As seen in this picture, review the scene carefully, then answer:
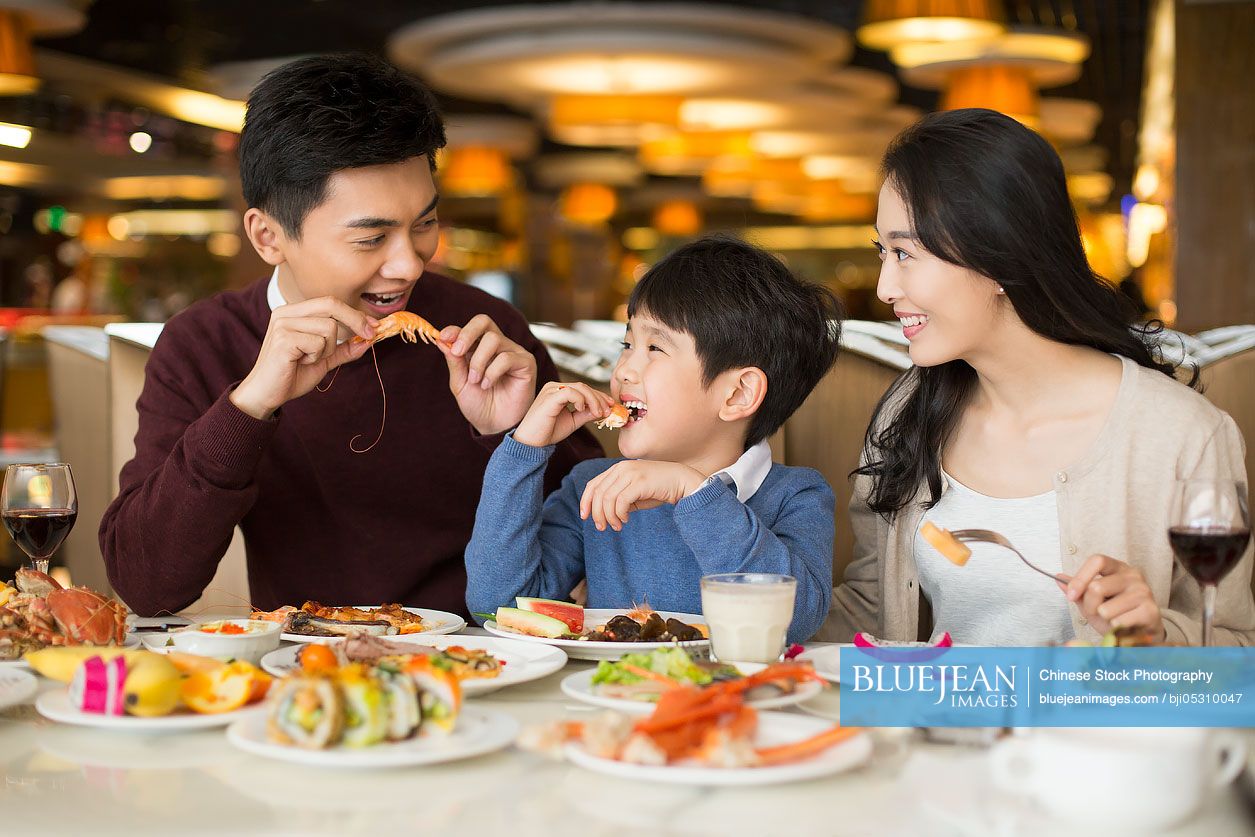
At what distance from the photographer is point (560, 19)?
28.2 ft

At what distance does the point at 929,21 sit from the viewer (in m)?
6.36

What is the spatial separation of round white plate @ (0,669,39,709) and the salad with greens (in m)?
0.55

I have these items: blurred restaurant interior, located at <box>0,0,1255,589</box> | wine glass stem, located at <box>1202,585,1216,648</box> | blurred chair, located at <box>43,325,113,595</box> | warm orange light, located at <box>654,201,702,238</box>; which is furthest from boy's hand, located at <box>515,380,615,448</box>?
warm orange light, located at <box>654,201,702,238</box>

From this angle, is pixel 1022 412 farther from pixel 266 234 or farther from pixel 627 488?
pixel 266 234

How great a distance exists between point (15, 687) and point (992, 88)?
7.30 m

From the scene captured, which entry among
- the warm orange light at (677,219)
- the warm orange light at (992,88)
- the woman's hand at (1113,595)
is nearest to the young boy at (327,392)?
the woman's hand at (1113,595)

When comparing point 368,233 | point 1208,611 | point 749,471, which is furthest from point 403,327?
point 1208,611

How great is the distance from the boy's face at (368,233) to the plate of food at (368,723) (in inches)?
41.2

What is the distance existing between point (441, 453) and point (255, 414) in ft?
1.63

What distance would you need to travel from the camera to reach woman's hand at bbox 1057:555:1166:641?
1.31 meters

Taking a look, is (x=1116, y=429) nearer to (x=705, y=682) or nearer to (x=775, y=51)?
(x=705, y=682)

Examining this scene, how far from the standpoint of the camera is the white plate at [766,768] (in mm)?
943

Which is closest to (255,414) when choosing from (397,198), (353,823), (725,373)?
(397,198)

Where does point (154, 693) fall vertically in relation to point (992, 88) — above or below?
below
